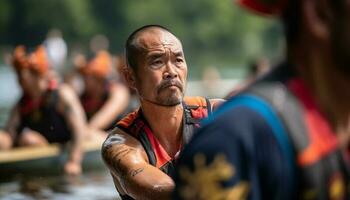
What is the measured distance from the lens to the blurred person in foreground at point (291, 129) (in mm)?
1798

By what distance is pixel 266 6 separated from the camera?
1.92 meters

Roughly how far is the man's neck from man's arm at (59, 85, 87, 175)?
6.10 m

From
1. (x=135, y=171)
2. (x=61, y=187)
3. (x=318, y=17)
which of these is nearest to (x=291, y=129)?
(x=318, y=17)

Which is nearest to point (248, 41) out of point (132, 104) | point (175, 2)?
point (175, 2)

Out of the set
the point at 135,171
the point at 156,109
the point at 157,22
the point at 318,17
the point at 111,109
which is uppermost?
the point at 318,17

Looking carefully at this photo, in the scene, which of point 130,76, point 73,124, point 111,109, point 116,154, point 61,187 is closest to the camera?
point 116,154

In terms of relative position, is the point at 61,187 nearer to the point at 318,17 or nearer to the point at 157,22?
the point at 318,17

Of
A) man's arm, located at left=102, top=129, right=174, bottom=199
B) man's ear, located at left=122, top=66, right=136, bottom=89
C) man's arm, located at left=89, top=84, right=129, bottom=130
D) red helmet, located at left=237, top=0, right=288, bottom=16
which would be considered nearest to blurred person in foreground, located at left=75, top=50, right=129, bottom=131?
man's arm, located at left=89, top=84, right=129, bottom=130

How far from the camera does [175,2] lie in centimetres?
6031

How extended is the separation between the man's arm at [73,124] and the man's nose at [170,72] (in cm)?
615

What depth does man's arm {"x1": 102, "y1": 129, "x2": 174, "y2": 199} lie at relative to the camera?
12.3 feet

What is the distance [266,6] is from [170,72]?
2.44m

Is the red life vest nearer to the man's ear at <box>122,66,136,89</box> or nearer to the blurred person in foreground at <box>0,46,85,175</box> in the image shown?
the man's ear at <box>122,66,136,89</box>

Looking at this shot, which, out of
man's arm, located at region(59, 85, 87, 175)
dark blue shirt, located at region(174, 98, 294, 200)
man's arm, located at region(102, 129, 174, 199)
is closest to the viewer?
dark blue shirt, located at region(174, 98, 294, 200)
